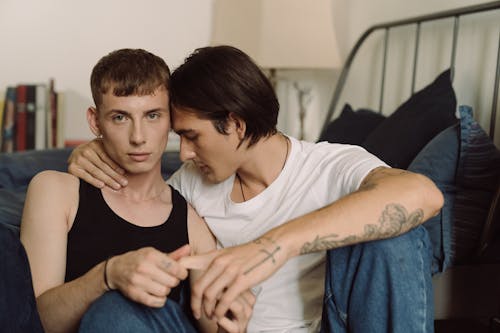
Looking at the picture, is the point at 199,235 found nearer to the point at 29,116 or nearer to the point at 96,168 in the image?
the point at 96,168

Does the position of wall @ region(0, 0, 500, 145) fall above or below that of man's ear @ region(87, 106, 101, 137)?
above

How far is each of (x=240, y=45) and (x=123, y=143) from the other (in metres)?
2.16

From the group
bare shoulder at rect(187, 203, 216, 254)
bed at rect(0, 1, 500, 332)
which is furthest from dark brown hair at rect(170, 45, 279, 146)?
bed at rect(0, 1, 500, 332)

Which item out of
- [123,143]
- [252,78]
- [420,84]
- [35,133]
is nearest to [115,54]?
[123,143]

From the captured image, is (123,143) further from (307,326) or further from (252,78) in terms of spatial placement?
(307,326)

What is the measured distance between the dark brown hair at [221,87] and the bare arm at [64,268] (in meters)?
0.31

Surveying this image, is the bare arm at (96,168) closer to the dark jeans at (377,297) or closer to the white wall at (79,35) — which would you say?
the dark jeans at (377,297)

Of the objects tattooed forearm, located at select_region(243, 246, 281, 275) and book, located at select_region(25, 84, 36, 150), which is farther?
book, located at select_region(25, 84, 36, 150)

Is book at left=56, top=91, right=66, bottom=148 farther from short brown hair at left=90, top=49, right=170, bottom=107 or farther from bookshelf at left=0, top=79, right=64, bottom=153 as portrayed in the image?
short brown hair at left=90, top=49, right=170, bottom=107

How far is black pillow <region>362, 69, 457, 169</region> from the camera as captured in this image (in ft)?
5.21

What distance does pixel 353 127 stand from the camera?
201cm

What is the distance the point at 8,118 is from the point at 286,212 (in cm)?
229

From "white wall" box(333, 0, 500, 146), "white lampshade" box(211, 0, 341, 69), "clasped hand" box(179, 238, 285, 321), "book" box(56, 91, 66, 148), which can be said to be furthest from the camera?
"book" box(56, 91, 66, 148)

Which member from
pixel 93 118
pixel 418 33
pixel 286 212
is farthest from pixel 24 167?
pixel 418 33
